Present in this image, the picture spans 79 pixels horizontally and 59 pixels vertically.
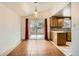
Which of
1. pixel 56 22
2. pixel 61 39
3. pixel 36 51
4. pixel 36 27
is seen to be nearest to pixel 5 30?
pixel 36 51

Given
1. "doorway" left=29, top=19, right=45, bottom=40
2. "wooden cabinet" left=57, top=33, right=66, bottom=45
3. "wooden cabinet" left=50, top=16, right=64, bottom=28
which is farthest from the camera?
"doorway" left=29, top=19, right=45, bottom=40

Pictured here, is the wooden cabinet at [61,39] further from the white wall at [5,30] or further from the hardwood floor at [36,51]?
the white wall at [5,30]

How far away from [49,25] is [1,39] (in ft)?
24.2

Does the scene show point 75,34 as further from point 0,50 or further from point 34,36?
point 34,36

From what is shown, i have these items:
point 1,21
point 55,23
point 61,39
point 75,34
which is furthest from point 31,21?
point 75,34

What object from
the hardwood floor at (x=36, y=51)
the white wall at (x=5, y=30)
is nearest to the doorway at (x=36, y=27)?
the hardwood floor at (x=36, y=51)

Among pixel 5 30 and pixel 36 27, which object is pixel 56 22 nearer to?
pixel 36 27

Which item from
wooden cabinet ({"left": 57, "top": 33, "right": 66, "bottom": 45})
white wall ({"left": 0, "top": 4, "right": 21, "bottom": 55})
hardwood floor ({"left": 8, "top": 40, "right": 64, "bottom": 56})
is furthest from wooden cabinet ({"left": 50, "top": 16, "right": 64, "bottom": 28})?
white wall ({"left": 0, "top": 4, "right": 21, "bottom": 55})

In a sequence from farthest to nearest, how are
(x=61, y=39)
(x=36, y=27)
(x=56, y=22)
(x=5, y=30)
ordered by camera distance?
(x=36, y=27), (x=56, y=22), (x=61, y=39), (x=5, y=30)

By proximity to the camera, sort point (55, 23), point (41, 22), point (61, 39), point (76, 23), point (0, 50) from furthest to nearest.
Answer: point (41, 22)
point (55, 23)
point (61, 39)
point (0, 50)
point (76, 23)

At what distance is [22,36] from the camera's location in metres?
12.7

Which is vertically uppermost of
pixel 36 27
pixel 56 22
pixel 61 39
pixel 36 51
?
pixel 56 22

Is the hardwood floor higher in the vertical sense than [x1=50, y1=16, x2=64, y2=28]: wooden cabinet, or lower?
lower

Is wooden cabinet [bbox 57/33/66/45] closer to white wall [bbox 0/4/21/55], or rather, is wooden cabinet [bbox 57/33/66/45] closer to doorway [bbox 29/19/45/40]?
white wall [bbox 0/4/21/55]
